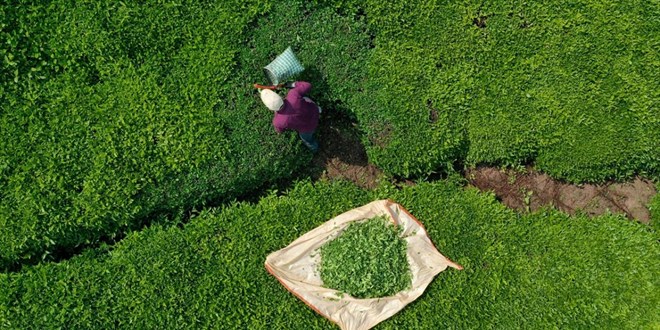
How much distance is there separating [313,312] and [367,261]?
0.71 metres

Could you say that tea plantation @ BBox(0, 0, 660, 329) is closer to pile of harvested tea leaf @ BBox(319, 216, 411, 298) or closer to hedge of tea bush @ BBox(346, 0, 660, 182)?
hedge of tea bush @ BBox(346, 0, 660, 182)

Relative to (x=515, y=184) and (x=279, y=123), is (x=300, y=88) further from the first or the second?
(x=515, y=184)

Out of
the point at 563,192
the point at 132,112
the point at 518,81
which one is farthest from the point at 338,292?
the point at 518,81

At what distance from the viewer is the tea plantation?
4.84 m

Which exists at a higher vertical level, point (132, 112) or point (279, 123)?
point (132, 112)

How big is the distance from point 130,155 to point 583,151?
467 centimetres

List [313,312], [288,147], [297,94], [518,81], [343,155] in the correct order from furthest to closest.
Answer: [343,155] < [518,81] < [288,147] < [313,312] < [297,94]

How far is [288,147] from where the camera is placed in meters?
5.25

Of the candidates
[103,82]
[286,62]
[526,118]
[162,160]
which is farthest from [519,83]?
[103,82]

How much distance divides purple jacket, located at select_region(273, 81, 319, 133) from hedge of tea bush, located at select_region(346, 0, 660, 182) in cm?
70

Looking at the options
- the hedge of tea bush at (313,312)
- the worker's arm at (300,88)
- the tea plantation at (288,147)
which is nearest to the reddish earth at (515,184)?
the tea plantation at (288,147)

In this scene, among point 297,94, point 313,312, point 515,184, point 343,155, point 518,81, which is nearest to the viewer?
point 297,94

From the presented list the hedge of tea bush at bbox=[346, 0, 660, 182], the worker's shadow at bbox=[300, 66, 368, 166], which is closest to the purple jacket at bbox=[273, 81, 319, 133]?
the worker's shadow at bbox=[300, 66, 368, 166]

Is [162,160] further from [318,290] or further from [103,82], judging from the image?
[318,290]
